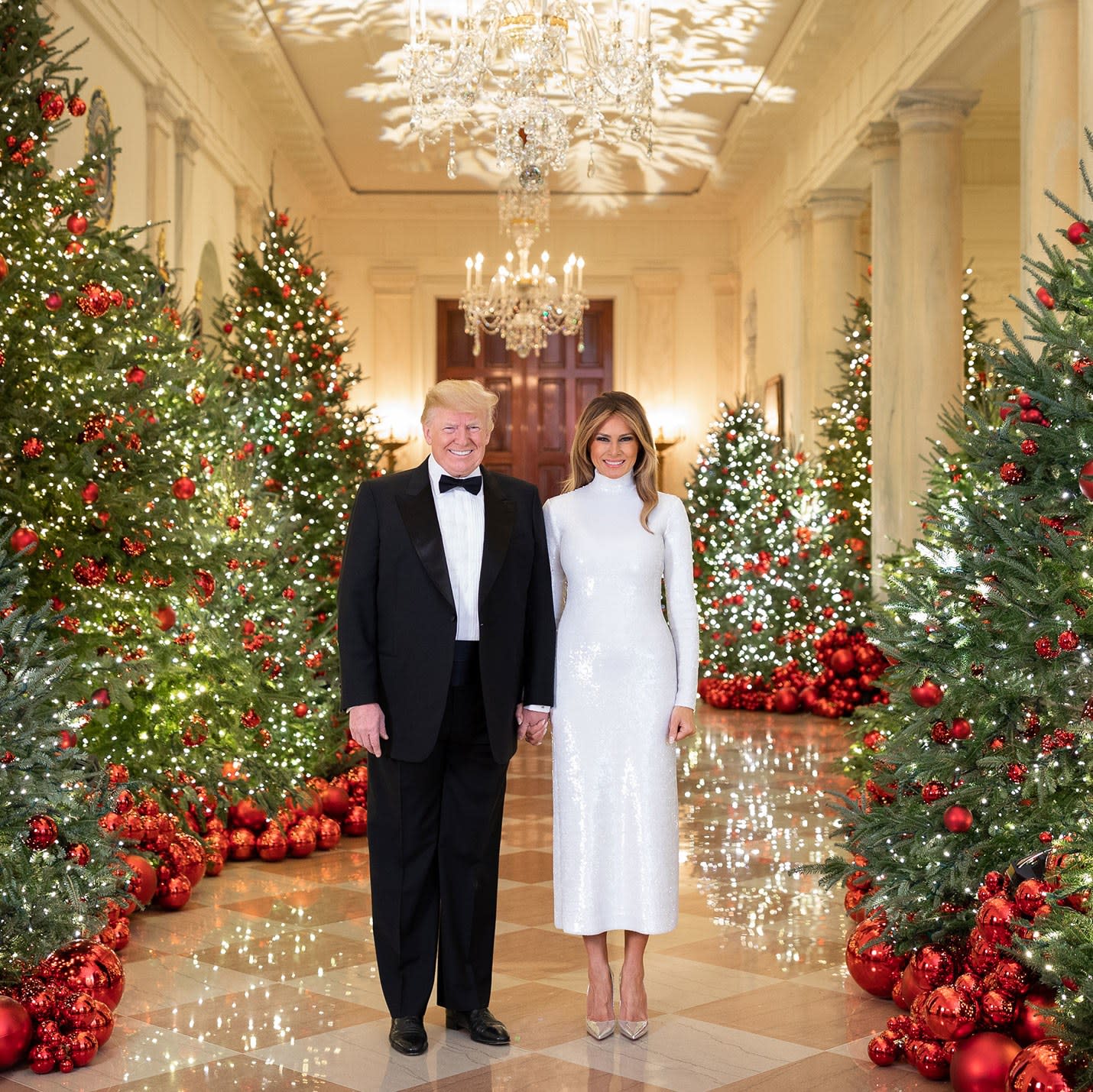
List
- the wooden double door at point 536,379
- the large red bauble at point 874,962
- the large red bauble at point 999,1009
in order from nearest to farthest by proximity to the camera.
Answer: the large red bauble at point 999,1009 → the large red bauble at point 874,962 → the wooden double door at point 536,379

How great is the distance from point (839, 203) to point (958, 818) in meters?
11.0

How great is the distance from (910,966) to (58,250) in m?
3.88

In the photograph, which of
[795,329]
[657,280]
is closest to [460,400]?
[795,329]

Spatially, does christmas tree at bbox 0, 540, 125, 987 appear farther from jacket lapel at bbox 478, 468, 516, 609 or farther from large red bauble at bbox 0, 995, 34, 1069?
jacket lapel at bbox 478, 468, 516, 609

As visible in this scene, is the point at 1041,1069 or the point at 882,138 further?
the point at 882,138

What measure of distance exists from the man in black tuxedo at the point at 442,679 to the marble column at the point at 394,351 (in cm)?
1485

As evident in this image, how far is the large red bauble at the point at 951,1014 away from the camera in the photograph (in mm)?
3271

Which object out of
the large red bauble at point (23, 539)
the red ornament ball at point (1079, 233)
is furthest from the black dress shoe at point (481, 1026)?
the red ornament ball at point (1079, 233)

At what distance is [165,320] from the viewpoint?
624 cm

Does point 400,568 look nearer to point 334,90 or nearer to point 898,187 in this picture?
point 898,187

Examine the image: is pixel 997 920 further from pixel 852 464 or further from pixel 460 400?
pixel 852 464

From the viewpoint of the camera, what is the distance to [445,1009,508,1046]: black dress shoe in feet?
12.0

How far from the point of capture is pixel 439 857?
368 cm

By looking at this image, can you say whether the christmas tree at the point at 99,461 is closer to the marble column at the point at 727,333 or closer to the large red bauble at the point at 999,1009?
the large red bauble at the point at 999,1009
